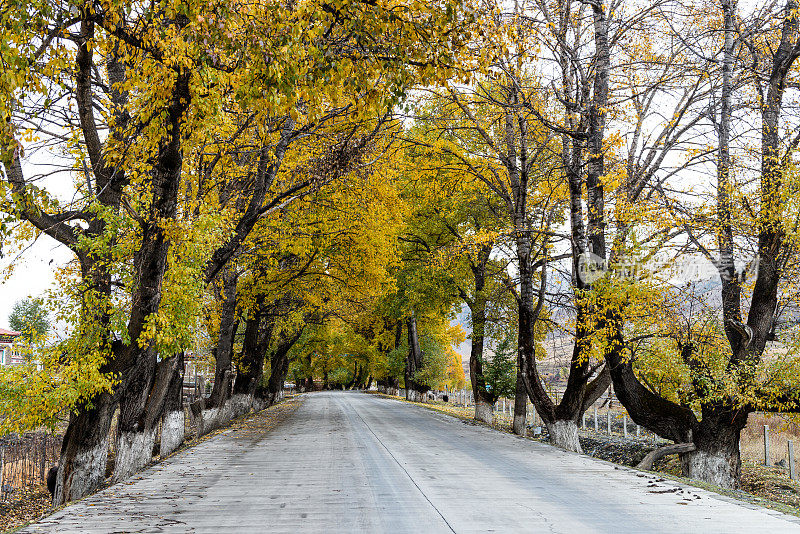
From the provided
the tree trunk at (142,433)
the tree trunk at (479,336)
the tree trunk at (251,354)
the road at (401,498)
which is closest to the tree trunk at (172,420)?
the tree trunk at (142,433)

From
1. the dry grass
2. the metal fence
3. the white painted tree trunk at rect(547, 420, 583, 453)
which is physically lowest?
the metal fence

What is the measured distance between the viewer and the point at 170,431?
51.5 ft

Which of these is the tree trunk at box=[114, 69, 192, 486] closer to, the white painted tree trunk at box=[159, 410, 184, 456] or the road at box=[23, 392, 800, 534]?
the road at box=[23, 392, 800, 534]

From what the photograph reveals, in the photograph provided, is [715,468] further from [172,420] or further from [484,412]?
[172,420]

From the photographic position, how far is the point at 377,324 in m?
46.8

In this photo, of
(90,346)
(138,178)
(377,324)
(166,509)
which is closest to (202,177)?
(138,178)

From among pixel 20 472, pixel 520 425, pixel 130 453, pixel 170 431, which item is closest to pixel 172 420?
pixel 170 431

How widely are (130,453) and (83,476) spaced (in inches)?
98.2

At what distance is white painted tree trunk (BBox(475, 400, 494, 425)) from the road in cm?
1038

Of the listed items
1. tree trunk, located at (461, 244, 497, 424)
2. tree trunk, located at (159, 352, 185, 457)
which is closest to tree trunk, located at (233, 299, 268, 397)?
tree trunk, located at (159, 352, 185, 457)

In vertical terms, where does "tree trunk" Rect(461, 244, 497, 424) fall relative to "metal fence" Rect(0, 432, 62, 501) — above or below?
above

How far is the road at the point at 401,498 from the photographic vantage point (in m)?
5.82

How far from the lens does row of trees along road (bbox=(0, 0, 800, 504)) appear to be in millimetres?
6410

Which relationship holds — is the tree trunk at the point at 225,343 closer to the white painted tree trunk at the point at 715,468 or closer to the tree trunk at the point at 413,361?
the white painted tree trunk at the point at 715,468
